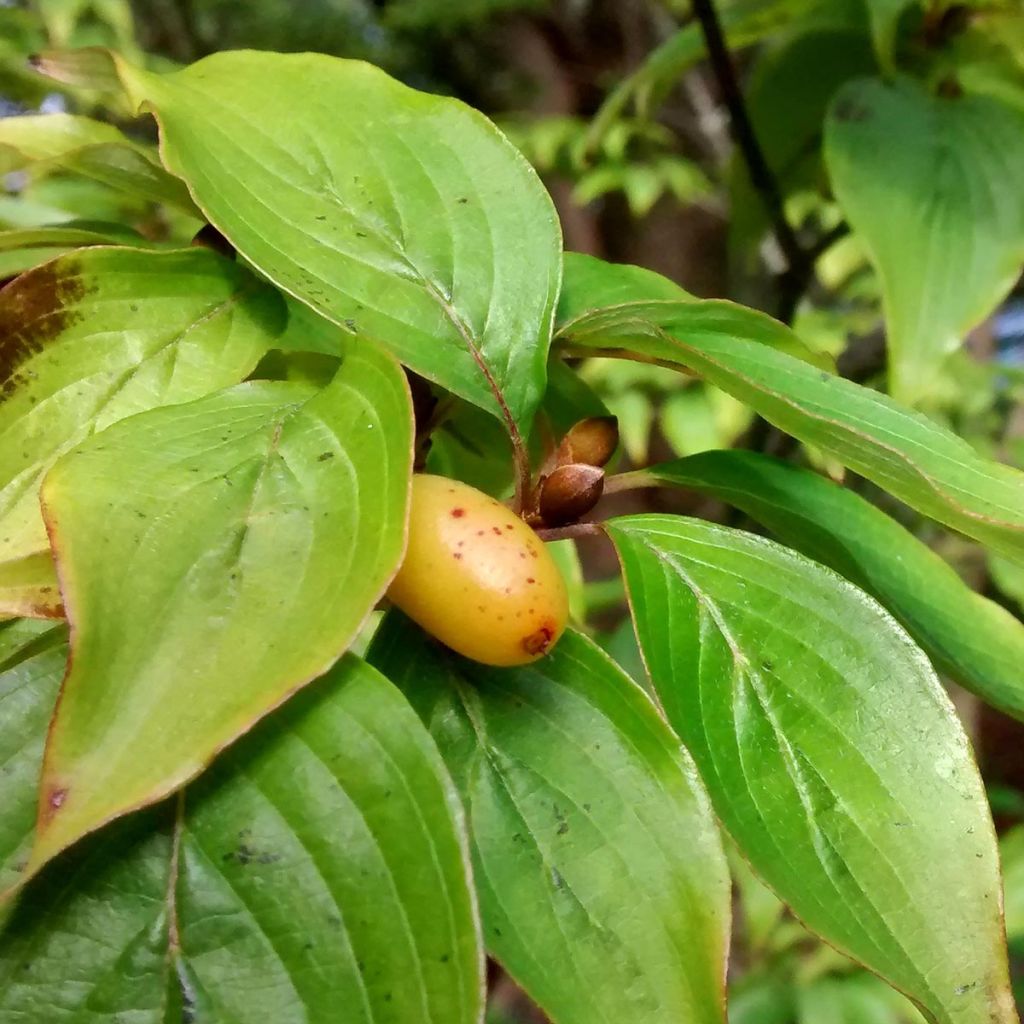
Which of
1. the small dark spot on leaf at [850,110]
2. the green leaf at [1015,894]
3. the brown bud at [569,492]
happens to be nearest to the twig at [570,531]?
the brown bud at [569,492]

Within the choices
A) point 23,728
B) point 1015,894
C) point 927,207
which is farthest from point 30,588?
point 1015,894

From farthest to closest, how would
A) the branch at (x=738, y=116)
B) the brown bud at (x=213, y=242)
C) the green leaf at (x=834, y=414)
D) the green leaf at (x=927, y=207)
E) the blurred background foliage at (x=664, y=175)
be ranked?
the branch at (x=738, y=116), the green leaf at (x=927, y=207), the blurred background foliage at (x=664, y=175), the brown bud at (x=213, y=242), the green leaf at (x=834, y=414)

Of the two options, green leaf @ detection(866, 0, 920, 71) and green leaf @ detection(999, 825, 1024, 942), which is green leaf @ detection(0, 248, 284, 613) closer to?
green leaf @ detection(866, 0, 920, 71)

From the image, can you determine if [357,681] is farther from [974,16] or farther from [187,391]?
[974,16]

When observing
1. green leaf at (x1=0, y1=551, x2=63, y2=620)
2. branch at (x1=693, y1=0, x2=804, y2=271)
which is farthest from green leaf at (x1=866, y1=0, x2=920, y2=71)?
green leaf at (x1=0, y1=551, x2=63, y2=620)

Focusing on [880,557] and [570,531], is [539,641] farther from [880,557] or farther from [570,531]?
[880,557]

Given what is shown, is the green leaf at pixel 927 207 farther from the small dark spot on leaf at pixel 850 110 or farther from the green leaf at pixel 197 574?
the green leaf at pixel 197 574
